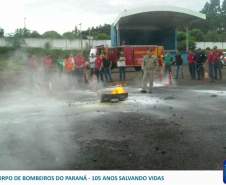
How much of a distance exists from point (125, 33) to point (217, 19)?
212 ft

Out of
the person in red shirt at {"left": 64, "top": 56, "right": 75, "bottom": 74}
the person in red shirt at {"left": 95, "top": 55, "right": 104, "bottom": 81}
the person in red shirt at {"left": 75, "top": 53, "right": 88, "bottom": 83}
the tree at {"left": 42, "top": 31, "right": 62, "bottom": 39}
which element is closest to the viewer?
the tree at {"left": 42, "top": 31, "right": 62, "bottom": 39}

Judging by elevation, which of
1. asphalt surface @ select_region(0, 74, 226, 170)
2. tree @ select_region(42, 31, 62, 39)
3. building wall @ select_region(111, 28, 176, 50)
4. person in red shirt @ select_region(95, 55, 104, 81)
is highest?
building wall @ select_region(111, 28, 176, 50)

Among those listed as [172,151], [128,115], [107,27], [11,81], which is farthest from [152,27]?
[172,151]

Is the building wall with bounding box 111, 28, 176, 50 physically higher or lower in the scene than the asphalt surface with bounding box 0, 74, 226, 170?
higher

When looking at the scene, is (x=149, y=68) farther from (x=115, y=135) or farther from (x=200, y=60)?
(x=115, y=135)

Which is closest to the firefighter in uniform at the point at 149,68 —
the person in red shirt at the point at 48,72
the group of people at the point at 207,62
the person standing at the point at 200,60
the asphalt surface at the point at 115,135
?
the asphalt surface at the point at 115,135

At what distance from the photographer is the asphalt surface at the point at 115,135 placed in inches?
265

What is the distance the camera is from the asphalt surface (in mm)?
6719

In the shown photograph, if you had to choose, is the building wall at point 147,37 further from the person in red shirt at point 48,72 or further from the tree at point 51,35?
the tree at point 51,35

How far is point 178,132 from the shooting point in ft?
28.7

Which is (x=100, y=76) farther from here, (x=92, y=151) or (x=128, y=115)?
(x=92, y=151)

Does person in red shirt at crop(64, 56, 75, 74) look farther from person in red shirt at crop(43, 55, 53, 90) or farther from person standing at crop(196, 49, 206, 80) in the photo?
person standing at crop(196, 49, 206, 80)

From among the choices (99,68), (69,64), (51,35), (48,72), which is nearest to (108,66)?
(99,68)

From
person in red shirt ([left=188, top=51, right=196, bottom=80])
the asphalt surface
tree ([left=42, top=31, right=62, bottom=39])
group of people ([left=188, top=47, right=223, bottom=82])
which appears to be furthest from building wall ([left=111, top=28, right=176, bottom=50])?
tree ([left=42, top=31, right=62, bottom=39])
